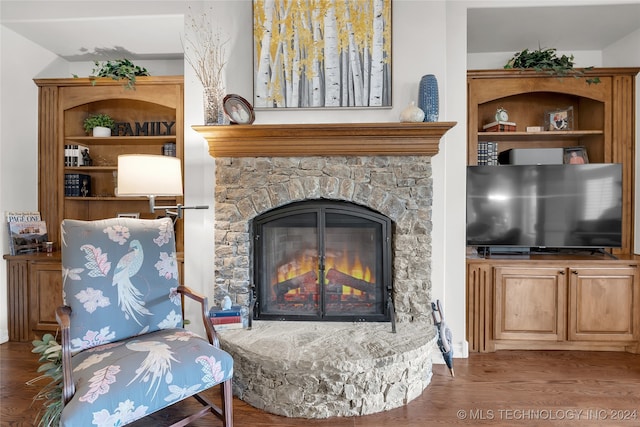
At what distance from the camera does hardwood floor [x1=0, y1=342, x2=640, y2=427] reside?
1800 mm

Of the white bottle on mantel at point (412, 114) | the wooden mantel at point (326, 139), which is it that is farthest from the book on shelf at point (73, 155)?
the white bottle on mantel at point (412, 114)

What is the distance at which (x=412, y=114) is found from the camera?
221 cm

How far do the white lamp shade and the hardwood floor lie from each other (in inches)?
50.4

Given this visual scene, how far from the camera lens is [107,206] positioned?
10.8 ft

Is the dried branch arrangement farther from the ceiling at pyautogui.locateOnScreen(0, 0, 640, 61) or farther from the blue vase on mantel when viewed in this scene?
the blue vase on mantel

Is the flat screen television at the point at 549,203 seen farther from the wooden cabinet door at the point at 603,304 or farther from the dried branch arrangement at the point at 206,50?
the dried branch arrangement at the point at 206,50

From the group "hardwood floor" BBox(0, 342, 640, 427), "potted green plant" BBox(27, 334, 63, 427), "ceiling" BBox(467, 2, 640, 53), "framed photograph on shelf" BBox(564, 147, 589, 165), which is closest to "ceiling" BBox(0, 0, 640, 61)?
"ceiling" BBox(467, 2, 640, 53)

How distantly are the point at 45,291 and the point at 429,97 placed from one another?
341 cm

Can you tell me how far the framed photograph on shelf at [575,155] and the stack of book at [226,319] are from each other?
9.69 ft

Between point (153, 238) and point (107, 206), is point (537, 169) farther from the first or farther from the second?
point (107, 206)

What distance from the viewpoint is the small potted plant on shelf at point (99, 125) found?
3049 mm

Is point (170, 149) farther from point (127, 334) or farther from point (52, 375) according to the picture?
point (52, 375)

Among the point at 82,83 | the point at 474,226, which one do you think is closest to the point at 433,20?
the point at 474,226

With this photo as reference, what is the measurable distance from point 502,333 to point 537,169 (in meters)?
1.32
